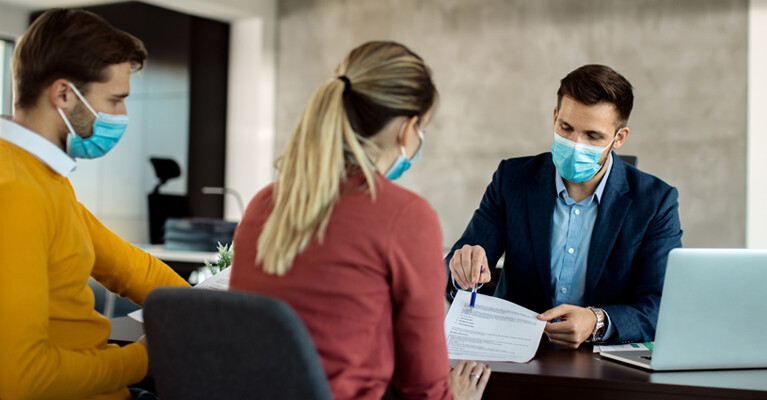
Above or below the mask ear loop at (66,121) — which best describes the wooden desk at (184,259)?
below

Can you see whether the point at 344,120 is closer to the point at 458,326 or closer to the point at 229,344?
the point at 229,344

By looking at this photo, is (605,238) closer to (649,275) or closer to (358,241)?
(649,275)

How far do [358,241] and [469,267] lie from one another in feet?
2.76

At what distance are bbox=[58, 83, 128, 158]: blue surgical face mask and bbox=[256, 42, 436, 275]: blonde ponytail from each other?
19.7 inches

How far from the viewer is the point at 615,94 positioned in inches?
84.0

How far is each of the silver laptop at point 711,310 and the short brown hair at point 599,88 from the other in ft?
2.37

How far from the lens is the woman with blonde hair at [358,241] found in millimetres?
1165

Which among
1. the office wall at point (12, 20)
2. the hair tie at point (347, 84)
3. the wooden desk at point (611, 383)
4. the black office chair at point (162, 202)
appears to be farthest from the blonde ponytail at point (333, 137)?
the office wall at point (12, 20)

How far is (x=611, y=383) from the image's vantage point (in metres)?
1.45

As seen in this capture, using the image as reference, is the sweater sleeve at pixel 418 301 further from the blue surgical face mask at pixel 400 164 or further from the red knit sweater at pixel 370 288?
the blue surgical face mask at pixel 400 164

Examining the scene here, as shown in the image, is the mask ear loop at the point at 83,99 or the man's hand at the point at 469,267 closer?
the mask ear loop at the point at 83,99

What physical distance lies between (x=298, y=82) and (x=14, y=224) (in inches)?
196

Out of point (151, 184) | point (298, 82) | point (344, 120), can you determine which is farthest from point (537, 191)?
point (151, 184)

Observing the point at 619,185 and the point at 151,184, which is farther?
the point at 151,184
